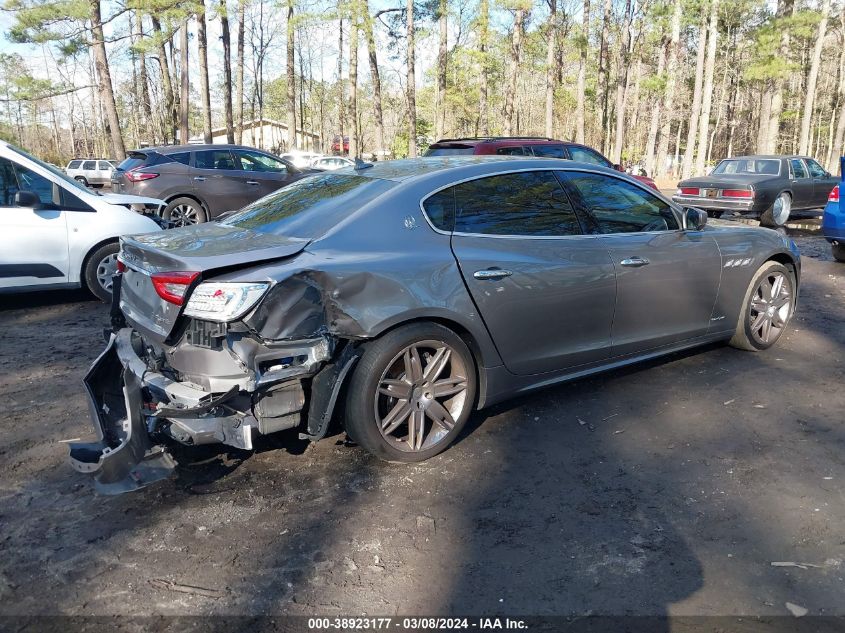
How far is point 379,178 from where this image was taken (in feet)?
13.0

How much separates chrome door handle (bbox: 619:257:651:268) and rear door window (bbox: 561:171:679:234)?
0.73 feet

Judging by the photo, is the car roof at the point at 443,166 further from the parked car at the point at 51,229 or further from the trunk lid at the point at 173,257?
the parked car at the point at 51,229

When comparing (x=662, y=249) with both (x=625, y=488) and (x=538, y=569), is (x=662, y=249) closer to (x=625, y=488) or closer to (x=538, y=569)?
(x=625, y=488)

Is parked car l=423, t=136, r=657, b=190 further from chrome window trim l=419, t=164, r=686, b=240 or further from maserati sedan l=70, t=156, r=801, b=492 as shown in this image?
maserati sedan l=70, t=156, r=801, b=492

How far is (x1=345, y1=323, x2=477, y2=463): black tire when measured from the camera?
331 cm

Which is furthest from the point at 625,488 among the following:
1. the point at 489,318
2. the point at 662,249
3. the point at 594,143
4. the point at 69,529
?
the point at 594,143

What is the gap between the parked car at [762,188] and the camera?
1409cm

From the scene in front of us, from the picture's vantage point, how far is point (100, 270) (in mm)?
6941

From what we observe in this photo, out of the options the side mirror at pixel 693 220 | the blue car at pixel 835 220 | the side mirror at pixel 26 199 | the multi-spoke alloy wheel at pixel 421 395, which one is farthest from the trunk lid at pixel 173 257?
the blue car at pixel 835 220

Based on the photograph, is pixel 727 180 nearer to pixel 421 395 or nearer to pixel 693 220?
pixel 693 220

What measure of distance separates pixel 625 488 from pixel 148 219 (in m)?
5.94

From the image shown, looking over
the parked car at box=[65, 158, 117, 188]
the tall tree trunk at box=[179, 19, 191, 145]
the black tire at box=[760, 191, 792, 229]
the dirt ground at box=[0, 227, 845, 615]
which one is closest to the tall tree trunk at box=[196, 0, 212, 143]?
the tall tree trunk at box=[179, 19, 191, 145]

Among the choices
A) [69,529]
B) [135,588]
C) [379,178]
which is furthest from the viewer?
[379,178]

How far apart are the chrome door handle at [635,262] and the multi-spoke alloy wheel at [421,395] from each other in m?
1.38
